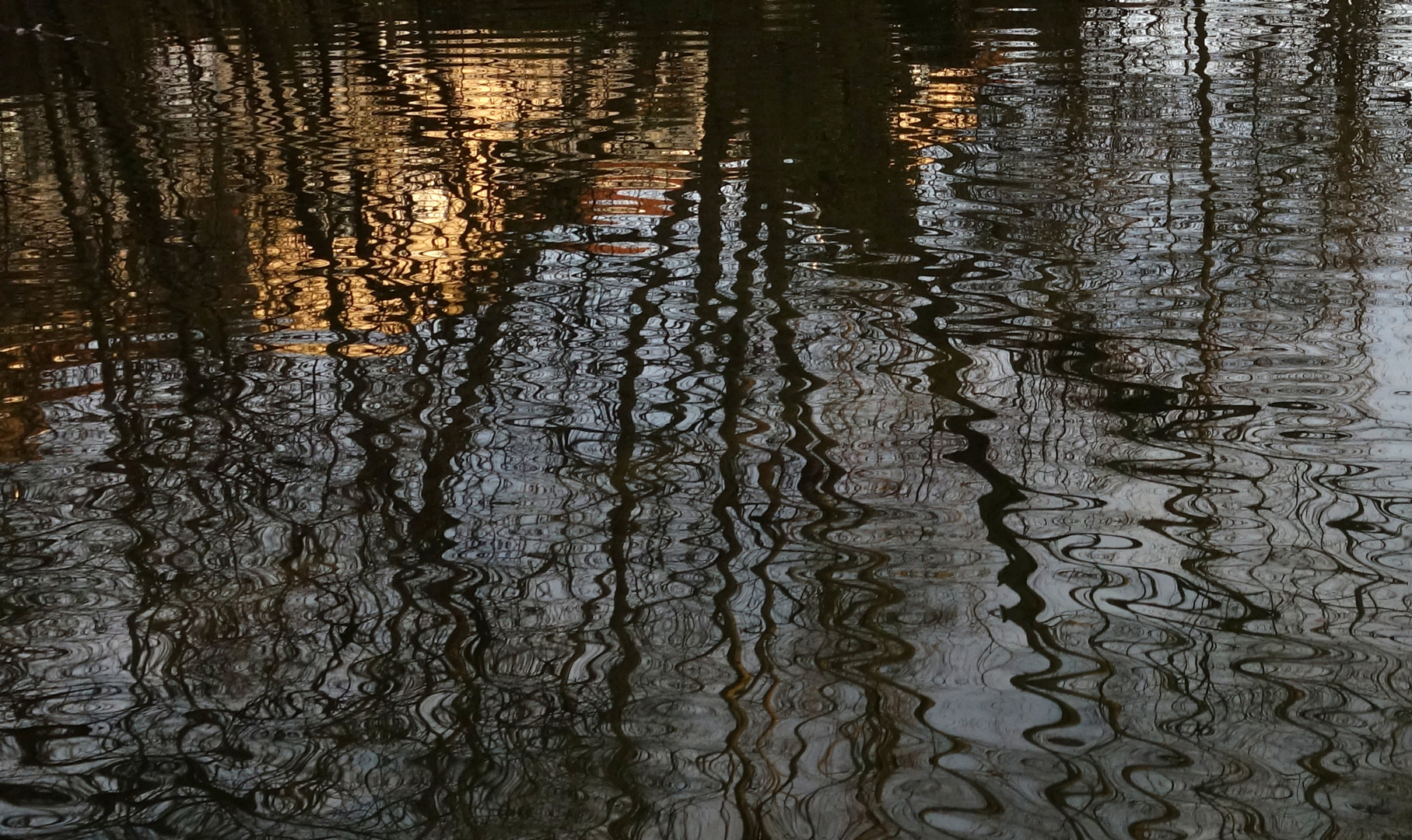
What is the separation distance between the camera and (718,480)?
487 cm

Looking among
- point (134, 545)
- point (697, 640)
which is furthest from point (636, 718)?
point (134, 545)

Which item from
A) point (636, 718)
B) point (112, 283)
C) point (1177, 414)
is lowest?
point (636, 718)

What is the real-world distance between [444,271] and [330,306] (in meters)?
0.71

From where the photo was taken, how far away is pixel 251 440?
525 centimetres

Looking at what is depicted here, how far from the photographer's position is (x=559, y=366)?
5.88 m

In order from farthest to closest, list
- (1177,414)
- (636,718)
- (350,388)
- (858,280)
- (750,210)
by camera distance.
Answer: (750,210) < (858,280) < (350,388) < (1177,414) < (636,718)

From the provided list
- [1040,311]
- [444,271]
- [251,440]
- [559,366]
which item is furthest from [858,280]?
[251,440]

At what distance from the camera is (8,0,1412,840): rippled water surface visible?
3.44 metres

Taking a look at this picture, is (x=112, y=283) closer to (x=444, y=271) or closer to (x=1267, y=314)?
(x=444, y=271)

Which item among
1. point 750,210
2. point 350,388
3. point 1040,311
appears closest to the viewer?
point 350,388

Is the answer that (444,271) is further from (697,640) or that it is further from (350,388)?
(697,640)

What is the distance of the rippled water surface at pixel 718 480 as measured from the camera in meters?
3.44

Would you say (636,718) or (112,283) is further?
(112,283)

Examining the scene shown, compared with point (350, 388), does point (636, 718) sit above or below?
below
